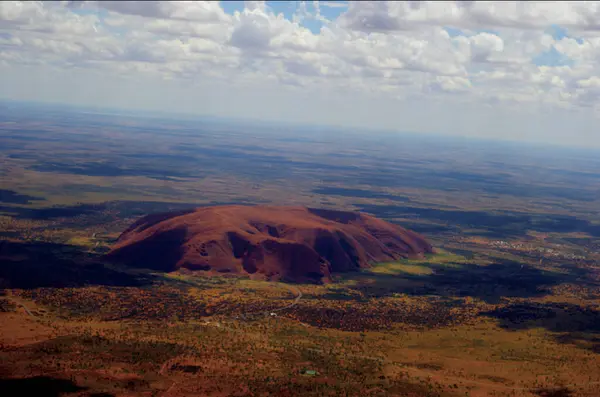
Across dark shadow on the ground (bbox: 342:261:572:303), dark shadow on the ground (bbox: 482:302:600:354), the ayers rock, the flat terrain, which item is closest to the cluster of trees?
the flat terrain

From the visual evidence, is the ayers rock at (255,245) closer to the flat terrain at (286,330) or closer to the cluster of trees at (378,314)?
the flat terrain at (286,330)

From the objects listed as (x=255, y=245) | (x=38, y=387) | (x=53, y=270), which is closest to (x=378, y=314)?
(x=255, y=245)

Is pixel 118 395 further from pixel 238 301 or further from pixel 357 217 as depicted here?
pixel 357 217

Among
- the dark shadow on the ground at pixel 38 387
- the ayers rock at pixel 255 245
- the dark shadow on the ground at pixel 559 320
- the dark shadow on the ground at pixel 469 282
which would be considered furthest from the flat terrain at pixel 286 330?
the ayers rock at pixel 255 245

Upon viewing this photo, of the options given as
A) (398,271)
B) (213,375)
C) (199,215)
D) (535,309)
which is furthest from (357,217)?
(213,375)

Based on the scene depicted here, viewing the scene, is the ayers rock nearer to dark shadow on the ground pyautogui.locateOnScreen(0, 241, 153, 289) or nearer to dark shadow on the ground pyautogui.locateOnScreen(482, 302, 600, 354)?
dark shadow on the ground pyautogui.locateOnScreen(0, 241, 153, 289)

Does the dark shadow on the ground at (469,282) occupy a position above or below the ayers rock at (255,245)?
below
